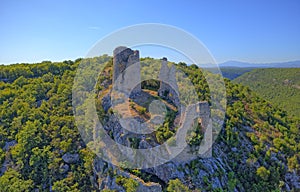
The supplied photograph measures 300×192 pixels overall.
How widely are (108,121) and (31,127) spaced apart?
447 inches

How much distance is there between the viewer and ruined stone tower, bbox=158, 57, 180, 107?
32.9 m

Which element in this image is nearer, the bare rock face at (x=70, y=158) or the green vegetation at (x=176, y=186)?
the green vegetation at (x=176, y=186)

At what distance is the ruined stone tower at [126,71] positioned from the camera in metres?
30.9

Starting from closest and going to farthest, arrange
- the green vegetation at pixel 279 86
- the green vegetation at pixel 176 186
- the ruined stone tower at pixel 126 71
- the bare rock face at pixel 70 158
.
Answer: the green vegetation at pixel 176 186
the bare rock face at pixel 70 158
the ruined stone tower at pixel 126 71
the green vegetation at pixel 279 86

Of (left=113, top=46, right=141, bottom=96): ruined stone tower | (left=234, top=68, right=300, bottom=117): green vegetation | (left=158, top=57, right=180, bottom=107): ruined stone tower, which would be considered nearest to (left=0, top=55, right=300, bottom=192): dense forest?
(left=158, top=57, right=180, bottom=107): ruined stone tower

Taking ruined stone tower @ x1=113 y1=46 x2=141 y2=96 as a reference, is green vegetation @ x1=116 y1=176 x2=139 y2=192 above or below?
below

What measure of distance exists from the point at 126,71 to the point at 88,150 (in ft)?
32.4

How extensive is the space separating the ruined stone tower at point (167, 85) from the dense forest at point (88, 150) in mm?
2613

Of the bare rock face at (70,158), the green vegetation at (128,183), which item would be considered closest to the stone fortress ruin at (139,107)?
the green vegetation at (128,183)

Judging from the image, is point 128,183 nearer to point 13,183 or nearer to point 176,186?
point 176,186

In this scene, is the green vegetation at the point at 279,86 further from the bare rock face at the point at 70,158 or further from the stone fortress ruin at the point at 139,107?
the bare rock face at the point at 70,158

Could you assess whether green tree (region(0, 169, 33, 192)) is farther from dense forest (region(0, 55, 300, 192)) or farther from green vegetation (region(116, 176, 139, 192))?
green vegetation (region(116, 176, 139, 192))

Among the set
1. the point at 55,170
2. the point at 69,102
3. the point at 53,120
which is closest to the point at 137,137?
the point at 55,170

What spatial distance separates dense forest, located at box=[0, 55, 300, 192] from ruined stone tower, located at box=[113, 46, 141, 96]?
4550 millimetres
